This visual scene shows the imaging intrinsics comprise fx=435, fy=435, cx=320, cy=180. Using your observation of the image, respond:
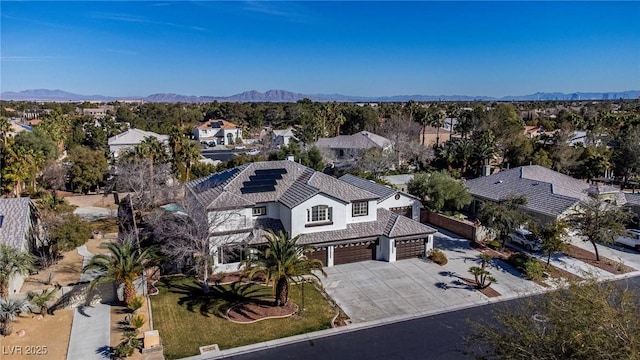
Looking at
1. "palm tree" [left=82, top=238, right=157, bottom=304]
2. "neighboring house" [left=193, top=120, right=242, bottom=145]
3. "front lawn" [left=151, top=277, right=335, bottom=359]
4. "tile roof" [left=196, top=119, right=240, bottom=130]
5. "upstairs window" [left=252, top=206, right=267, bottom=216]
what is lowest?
"front lawn" [left=151, top=277, right=335, bottom=359]

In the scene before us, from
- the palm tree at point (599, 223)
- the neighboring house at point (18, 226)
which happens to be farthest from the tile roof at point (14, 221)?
the palm tree at point (599, 223)

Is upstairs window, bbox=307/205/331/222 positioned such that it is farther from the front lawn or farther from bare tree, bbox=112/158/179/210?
bare tree, bbox=112/158/179/210

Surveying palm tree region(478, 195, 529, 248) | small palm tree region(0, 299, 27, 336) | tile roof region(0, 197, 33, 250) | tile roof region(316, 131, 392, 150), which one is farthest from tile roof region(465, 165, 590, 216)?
tile roof region(0, 197, 33, 250)

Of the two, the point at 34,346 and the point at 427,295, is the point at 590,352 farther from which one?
the point at 34,346

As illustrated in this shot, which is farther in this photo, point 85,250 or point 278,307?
point 85,250

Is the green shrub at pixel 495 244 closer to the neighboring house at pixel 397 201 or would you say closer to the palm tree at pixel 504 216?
the palm tree at pixel 504 216

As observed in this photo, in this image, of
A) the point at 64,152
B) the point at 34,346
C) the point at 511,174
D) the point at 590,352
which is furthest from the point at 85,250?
the point at 64,152
